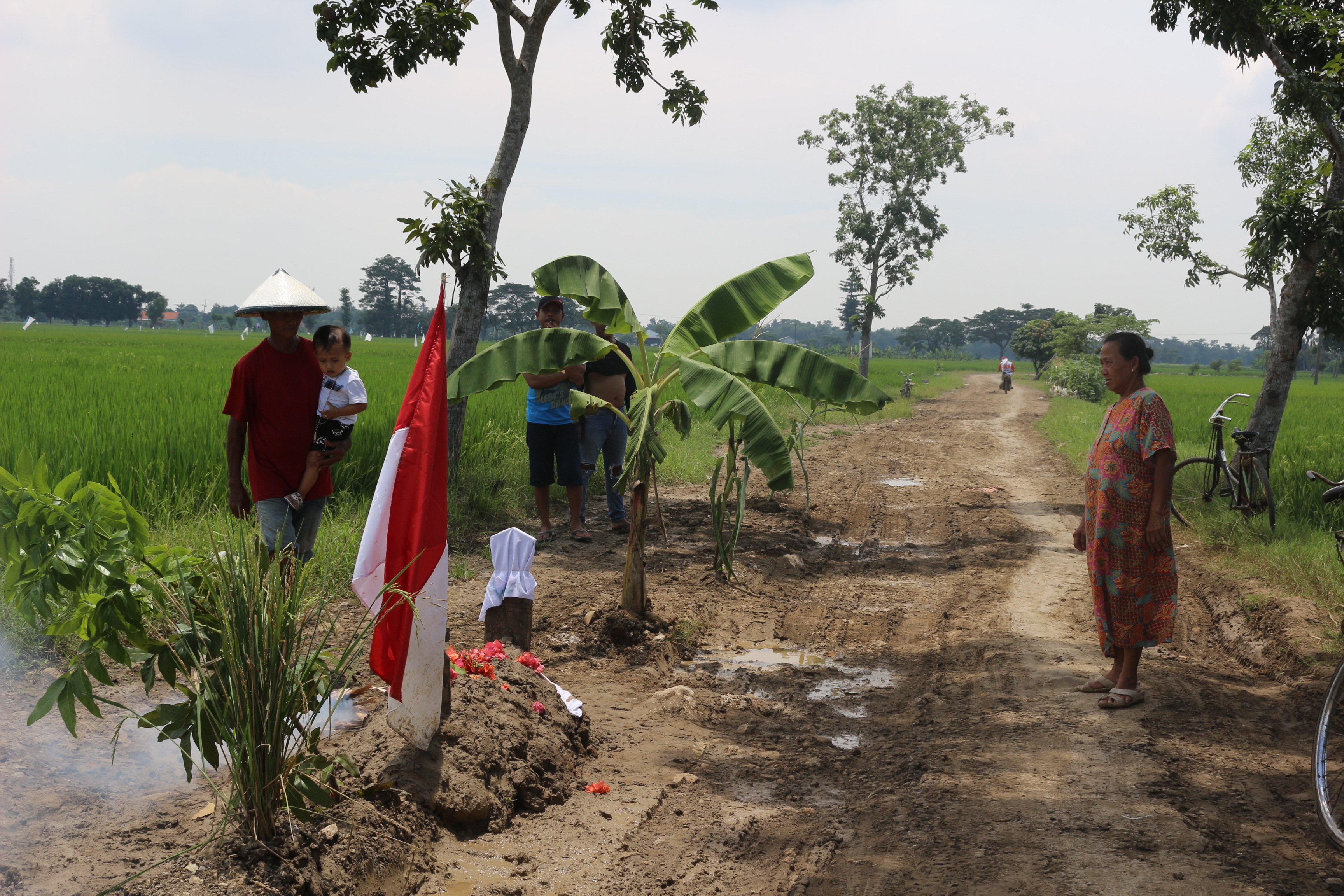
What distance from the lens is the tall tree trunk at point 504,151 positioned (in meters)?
8.25

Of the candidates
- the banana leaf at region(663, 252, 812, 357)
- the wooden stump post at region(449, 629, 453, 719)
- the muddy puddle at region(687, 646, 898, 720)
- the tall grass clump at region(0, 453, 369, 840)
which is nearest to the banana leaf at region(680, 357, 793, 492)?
the banana leaf at region(663, 252, 812, 357)

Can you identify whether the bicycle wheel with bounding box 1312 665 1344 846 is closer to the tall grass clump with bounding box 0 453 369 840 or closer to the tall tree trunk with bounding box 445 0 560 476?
the tall grass clump with bounding box 0 453 369 840

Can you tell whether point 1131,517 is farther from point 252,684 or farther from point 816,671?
point 252,684

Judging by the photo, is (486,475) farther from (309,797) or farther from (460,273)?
(309,797)

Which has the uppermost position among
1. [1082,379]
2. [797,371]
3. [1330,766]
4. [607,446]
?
[1082,379]

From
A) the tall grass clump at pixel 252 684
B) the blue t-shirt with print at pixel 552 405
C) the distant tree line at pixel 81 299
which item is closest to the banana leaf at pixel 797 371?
the blue t-shirt with print at pixel 552 405

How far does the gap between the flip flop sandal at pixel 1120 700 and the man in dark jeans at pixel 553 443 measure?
425 centimetres

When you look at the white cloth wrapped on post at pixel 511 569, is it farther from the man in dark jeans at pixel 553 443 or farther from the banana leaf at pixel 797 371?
the man in dark jeans at pixel 553 443

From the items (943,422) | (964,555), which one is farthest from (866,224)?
(964,555)

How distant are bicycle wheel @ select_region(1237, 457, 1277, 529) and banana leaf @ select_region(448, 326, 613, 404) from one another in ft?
21.7

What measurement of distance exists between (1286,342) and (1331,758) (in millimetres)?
6794

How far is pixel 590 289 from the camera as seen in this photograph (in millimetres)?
5574

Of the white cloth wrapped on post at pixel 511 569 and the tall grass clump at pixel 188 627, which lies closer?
the tall grass clump at pixel 188 627

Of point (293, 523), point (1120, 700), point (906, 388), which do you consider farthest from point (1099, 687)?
point (906, 388)
